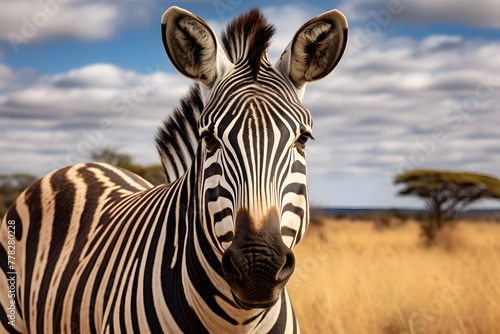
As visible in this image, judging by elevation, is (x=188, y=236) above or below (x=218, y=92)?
below

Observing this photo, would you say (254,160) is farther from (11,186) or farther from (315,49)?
(11,186)

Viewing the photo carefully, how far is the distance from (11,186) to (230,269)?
26.3m

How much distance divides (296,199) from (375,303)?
5.83 metres

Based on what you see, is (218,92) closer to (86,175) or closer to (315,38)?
(315,38)

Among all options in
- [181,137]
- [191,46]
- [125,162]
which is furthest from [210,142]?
[125,162]

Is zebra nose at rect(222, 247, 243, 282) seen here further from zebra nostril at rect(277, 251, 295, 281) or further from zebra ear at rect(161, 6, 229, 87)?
zebra ear at rect(161, 6, 229, 87)

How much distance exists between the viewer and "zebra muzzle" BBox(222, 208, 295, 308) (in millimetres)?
2008

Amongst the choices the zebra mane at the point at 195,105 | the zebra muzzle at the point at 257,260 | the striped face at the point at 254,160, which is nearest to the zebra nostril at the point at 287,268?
the zebra muzzle at the point at 257,260

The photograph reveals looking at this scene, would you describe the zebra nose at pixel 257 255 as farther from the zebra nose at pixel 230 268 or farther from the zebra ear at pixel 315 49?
the zebra ear at pixel 315 49

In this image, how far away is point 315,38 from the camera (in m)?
2.67

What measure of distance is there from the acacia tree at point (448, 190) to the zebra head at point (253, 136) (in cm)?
2054

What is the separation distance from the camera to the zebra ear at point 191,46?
2.59 m

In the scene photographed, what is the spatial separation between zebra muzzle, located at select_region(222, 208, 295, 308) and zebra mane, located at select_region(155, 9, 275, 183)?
0.88 meters

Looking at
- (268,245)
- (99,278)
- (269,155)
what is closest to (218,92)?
(269,155)
